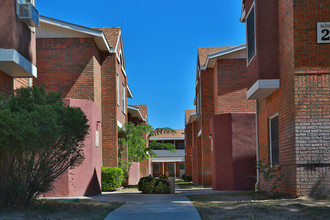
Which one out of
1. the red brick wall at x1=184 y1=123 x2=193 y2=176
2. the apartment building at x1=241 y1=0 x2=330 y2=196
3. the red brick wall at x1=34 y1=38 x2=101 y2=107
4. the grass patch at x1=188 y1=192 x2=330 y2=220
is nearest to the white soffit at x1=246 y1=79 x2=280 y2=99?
the apartment building at x1=241 y1=0 x2=330 y2=196

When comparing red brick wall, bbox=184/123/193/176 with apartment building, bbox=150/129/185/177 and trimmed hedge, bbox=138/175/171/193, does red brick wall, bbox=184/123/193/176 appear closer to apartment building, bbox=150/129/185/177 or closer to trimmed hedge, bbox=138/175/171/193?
apartment building, bbox=150/129/185/177

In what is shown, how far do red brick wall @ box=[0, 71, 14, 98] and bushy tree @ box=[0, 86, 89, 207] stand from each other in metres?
1.73

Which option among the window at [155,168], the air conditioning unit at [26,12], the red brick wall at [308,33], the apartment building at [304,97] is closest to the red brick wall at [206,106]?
the apartment building at [304,97]

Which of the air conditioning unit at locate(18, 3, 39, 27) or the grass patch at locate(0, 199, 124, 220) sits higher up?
the air conditioning unit at locate(18, 3, 39, 27)

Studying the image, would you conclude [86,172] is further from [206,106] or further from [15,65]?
[206,106]

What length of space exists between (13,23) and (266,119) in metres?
8.46

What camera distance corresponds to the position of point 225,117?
19.8m

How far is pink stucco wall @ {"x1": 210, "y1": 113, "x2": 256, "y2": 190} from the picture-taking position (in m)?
19.2

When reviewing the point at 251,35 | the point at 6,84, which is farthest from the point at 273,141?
the point at 6,84

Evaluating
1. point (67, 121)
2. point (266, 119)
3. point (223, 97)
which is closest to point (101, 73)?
point (223, 97)

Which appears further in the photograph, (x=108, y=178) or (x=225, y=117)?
(x=108, y=178)

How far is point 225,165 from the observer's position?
1973 cm

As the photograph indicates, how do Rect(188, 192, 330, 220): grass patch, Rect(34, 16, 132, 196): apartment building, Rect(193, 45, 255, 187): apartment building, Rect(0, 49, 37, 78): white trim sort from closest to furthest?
Rect(188, 192, 330, 220): grass patch < Rect(0, 49, 37, 78): white trim < Rect(34, 16, 132, 196): apartment building < Rect(193, 45, 255, 187): apartment building

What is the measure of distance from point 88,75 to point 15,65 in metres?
8.48
